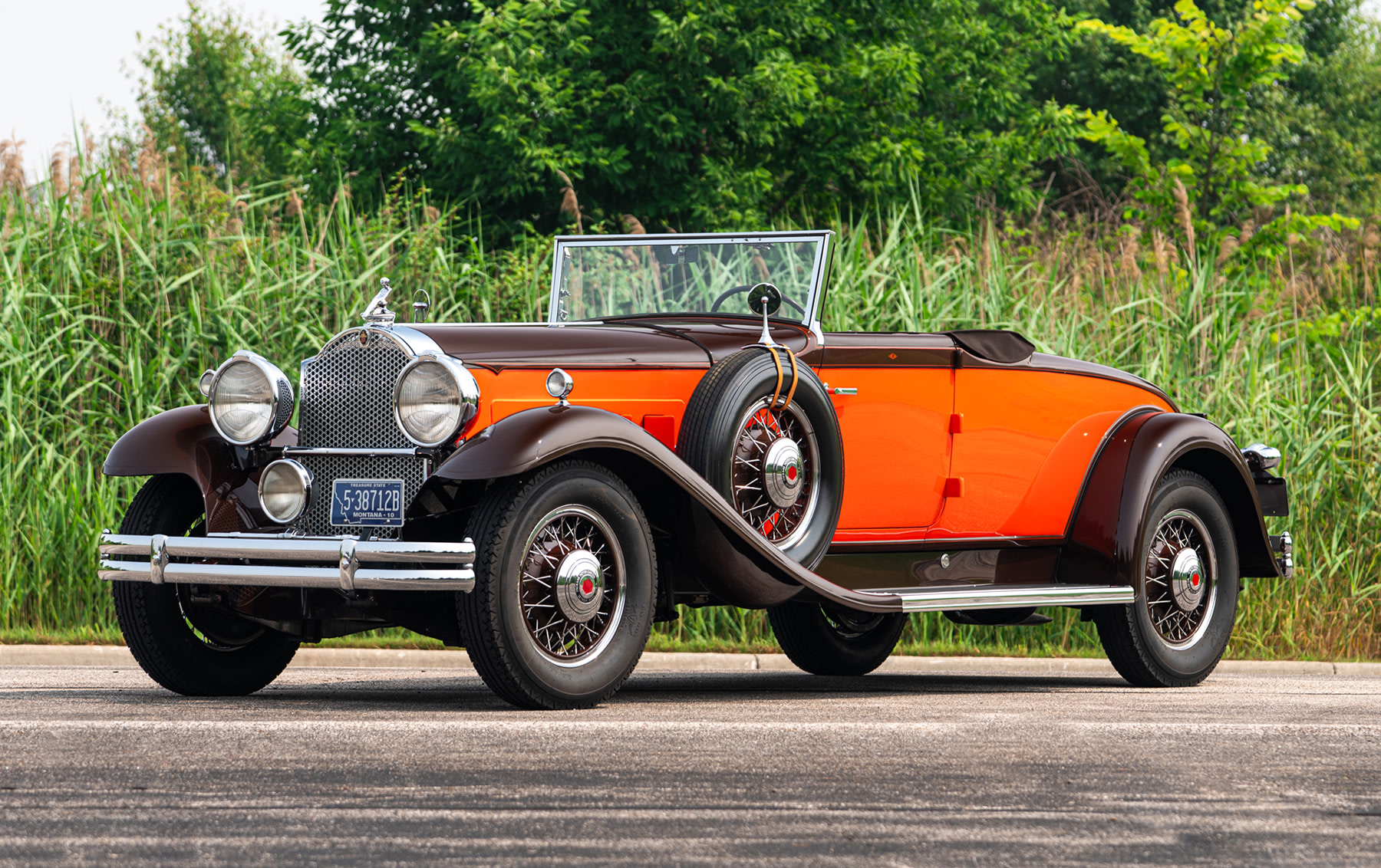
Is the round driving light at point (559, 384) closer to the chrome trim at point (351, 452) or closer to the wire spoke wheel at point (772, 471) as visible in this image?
the chrome trim at point (351, 452)

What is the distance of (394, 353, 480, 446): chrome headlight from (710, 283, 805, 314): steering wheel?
1717 mm

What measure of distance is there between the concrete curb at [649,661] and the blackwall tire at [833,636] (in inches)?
22.7

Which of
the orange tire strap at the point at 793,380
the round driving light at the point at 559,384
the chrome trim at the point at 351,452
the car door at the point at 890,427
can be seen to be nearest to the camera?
the round driving light at the point at 559,384

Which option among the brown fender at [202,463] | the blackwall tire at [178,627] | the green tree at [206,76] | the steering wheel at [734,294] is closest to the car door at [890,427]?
the steering wheel at [734,294]

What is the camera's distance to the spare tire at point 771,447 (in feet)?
20.5

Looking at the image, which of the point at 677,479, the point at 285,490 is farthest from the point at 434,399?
the point at 677,479

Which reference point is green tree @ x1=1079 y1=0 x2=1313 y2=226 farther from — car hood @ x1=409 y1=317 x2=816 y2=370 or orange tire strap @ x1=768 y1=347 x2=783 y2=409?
orange tire strap @ x1=768 y1=347 x2=783 y2=409

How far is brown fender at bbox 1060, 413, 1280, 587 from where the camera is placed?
24.6 feet

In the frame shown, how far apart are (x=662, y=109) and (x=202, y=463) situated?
14.5 meters

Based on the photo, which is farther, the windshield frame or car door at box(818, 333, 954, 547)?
the windshield frame

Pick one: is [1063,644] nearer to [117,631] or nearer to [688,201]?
[117,631]

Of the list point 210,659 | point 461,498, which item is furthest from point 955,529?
point 210,659

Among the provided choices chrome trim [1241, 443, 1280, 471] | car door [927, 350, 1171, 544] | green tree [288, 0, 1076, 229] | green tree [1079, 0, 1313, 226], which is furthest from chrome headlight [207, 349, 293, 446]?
green tree [288, 0, 1076, 229]

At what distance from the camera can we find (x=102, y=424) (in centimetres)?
1029
